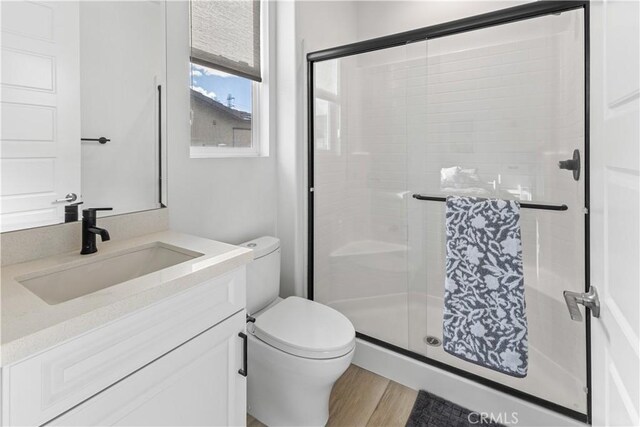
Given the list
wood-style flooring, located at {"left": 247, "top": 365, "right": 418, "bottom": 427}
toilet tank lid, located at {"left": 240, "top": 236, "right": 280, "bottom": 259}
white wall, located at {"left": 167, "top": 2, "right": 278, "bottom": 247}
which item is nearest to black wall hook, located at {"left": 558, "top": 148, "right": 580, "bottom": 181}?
wood-style flooring, located at {"left": 247, "top": 365, "right": 418, "bottom": 427}

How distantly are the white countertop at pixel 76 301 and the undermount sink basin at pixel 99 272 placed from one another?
22 mm

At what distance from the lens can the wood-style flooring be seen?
1.62 meters

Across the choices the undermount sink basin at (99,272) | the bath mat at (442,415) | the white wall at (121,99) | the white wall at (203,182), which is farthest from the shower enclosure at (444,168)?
the undermount sink basin at (99,272)

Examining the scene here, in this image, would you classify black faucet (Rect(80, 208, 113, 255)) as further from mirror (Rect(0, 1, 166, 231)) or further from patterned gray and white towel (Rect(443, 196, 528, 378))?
patterned gray and white towel (Rect(443, 196, 528, 378))

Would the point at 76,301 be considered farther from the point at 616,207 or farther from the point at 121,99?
the point at 616,207

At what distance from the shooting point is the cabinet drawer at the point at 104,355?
65 centimetres

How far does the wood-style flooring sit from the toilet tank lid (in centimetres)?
77

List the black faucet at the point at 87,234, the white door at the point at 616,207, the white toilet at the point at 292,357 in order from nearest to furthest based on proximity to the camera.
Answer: the white door at the point at 616,207, the black faucet at the point at 87,234, the white toilet at the point at 292,357

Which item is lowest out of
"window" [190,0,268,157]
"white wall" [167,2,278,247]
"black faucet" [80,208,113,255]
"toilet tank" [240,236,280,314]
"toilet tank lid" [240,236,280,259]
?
"toilet tank" [240,236,280,314]

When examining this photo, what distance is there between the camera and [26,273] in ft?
3.21

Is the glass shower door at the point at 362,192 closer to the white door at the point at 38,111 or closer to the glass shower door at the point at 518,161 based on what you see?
the glass shower door at the point at 518,161

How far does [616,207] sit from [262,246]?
4.73ft

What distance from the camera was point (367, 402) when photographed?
1.74m

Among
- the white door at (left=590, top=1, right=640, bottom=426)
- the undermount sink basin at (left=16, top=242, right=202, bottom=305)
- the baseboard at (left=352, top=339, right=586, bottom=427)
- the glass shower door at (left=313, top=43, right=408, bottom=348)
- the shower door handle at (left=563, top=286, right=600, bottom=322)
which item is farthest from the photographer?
the glass shower door at (left=313, top=43, right=408, bottom=348)
